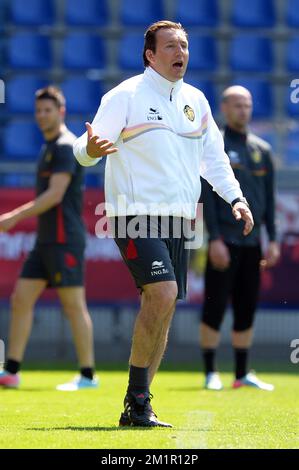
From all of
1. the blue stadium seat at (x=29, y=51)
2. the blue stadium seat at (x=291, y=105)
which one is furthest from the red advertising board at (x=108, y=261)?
the blue stadium seat at (x=29, y=51)

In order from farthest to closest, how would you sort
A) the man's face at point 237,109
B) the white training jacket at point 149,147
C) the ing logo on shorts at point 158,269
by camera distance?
the man's face at point 237,109
the white training jacket at point 149,147
the ing logo on shorts at point 158,269

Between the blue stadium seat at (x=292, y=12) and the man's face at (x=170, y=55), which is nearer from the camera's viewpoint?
the man's face at (x=170, y=55)

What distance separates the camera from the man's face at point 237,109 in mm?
10141

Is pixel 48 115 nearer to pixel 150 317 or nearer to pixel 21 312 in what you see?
pixel 21 312

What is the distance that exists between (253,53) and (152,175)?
9.99 meters

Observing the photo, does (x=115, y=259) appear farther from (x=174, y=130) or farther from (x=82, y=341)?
(x=174, y=130)

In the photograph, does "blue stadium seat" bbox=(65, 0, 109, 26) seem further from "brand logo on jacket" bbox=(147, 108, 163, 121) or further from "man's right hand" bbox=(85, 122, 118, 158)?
"man's right hand" bbox=(85, 122, 118, 158)

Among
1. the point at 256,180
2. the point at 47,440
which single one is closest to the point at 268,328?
the point at 256,180

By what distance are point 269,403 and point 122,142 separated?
2.61m

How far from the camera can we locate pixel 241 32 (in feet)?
53.5

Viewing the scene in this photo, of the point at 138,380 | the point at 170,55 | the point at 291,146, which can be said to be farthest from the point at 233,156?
the point at 291,146

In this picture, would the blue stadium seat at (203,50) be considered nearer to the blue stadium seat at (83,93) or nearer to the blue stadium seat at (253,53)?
the blue stadium seat at (253,53)

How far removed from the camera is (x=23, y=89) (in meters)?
15.9

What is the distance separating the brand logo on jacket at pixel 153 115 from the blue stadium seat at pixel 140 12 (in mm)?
9729
